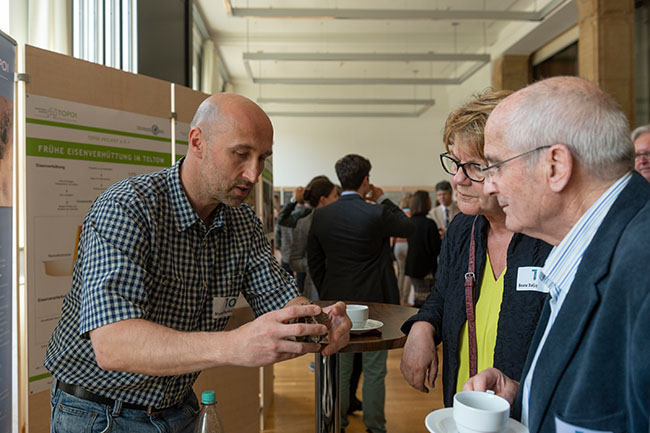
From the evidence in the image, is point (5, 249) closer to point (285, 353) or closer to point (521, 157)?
point (285, 353)

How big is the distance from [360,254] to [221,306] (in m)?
2.06

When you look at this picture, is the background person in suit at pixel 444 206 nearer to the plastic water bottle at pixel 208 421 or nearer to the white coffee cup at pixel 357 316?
the white coffee cup at pixel 357 316

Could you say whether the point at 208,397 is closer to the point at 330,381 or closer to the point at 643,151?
the point at 330,381

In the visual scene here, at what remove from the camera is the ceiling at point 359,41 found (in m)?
6.81

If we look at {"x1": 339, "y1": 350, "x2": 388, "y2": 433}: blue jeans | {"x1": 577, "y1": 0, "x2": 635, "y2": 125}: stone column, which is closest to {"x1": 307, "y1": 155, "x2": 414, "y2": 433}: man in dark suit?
{"x1": 339, "y1": 350, "x2": 388, "y2": 433}: blue jeans

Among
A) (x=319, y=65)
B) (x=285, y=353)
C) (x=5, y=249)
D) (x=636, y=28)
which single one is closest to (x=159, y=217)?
(x=285, y=353)

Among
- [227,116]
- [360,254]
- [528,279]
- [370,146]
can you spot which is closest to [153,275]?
[227,116]

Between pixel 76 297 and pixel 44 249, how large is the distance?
2.83 feet

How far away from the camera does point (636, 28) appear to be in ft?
21.4

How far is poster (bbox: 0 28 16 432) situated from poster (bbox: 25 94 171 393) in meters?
0.10

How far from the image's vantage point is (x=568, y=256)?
1.00 meters

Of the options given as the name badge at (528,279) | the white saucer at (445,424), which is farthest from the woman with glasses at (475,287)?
the white saucer at (445,424)

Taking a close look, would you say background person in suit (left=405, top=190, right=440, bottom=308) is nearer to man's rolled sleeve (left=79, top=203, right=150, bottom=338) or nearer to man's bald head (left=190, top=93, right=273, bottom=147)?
man's bald head (left=190, top=93, right=273, bottom=147)

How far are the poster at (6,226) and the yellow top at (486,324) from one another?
5.11ft
